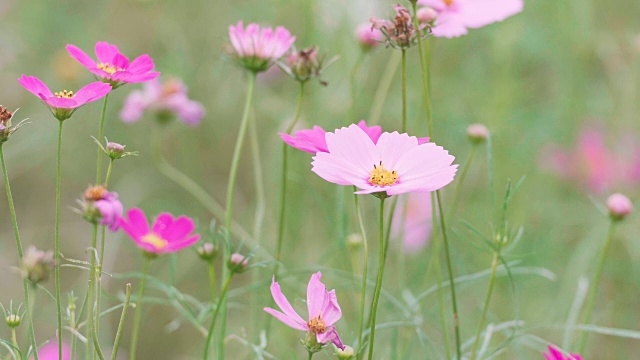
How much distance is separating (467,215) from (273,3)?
1.64ft

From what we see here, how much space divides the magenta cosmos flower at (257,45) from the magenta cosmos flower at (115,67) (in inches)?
4.6

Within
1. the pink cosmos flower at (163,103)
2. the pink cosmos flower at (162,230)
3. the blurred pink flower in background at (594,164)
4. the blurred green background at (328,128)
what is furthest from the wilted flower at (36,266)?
the blurred pink flower in background at (594,164)

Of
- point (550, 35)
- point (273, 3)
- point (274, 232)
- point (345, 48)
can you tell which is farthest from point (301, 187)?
point (550, 35)

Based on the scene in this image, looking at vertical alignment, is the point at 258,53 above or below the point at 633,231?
above

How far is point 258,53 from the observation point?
Answer: 0.63 meters

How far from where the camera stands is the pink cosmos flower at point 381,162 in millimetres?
457

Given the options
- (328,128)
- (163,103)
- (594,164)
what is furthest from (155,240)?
(594,164)

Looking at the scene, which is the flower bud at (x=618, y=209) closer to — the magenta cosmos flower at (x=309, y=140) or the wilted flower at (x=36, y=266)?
the magenta cosmos flower at (x=309, y=140)

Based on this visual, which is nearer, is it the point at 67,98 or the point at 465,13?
the point at 67,98

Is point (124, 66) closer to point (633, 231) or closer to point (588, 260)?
point (588, 260)

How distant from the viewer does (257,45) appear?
629mm

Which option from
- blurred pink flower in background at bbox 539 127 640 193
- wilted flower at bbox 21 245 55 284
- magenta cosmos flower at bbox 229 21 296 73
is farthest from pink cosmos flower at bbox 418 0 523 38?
blurred pink flower in background at bbox 539 127 640 193

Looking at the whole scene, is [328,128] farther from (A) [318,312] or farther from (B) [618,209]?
(A) [318,312]

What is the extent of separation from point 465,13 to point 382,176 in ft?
0.70
